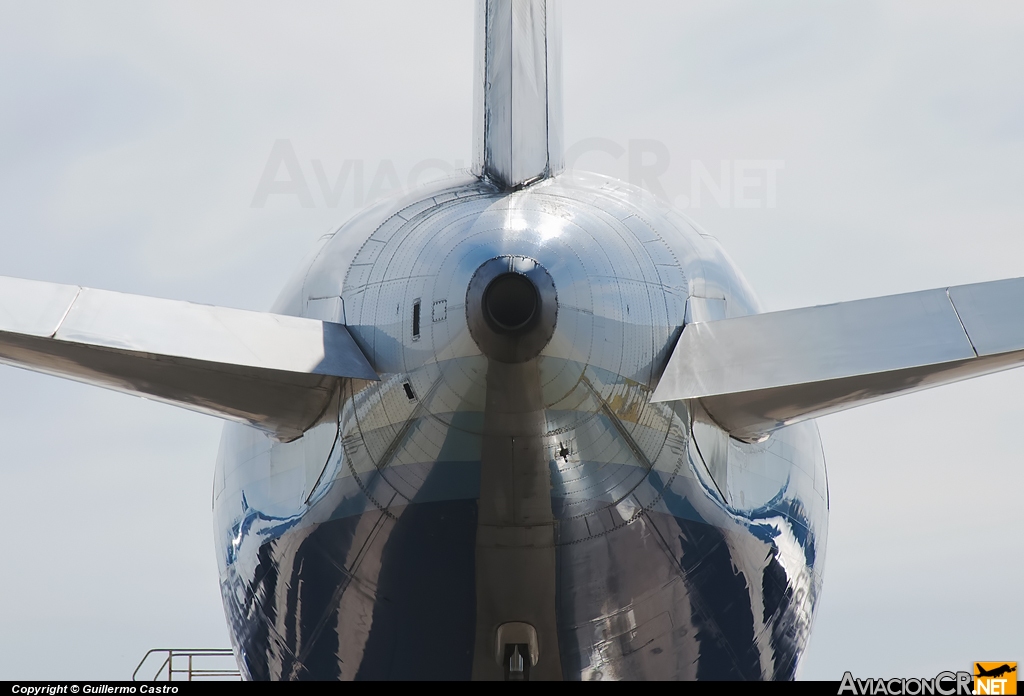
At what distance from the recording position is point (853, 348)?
7.35 metres

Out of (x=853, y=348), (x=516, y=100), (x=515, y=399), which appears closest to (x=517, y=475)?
(x=515, y=399)

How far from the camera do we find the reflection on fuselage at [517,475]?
23.4 feet

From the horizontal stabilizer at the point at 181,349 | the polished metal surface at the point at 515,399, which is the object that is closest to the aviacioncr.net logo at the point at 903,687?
the polished metal surface at the point at 515,399

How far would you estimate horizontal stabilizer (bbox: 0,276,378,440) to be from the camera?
24.0 ft

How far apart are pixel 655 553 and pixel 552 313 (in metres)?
1.91

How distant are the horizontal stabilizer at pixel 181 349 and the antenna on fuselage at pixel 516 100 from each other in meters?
1.87

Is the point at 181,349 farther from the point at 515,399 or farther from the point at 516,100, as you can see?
the point at 516,100

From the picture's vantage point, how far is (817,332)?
747 cm

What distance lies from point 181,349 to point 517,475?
2.14m

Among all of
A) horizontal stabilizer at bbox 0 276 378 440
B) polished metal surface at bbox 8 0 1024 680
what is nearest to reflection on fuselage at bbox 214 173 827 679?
polished metal surface at bbox 8 0 1024 680

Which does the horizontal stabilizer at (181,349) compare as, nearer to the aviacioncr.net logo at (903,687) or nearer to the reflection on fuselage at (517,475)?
the reflection on fuselage at (517,475)

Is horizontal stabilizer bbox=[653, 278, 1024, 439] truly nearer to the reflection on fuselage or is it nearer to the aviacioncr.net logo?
the reflection on fuselage

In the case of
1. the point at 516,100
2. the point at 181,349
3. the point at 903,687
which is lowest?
the point at 903,687

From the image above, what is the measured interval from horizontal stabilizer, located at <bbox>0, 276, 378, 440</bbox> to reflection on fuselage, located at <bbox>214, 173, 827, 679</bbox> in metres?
0.23
